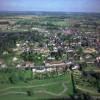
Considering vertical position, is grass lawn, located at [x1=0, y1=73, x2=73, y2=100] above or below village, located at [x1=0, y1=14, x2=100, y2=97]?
below

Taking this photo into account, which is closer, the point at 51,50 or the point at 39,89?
the point at 39,89

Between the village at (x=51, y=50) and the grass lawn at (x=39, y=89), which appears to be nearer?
the grass lawn at (x=39, y=89)

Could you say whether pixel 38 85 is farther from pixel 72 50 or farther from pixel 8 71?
pixel 72 50

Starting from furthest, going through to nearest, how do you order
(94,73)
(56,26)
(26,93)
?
(56,26) < (94,73) < (26,93)

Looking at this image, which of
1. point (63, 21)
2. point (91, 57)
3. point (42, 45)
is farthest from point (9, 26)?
point (91, 57)

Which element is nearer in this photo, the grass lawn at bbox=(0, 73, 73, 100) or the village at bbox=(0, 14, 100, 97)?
the grass lawn at bbox=(0, 73, 73, 100)

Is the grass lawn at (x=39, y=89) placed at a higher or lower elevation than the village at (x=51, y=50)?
lower

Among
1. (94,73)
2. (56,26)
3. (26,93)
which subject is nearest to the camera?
(26,93)

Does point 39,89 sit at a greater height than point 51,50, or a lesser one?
lesser
